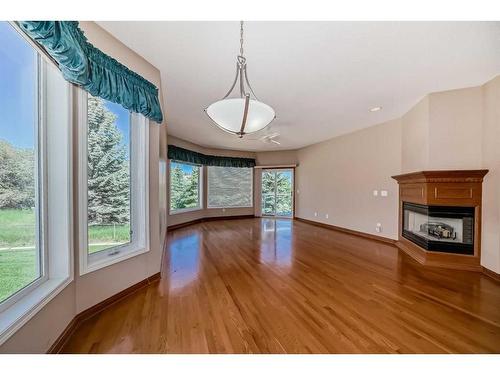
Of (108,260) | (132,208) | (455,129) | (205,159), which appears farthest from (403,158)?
(205,159)

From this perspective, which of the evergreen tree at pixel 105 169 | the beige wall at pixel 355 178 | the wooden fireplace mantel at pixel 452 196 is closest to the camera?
the evergreen tree at pixel 105 169

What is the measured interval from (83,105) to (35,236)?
111 cm

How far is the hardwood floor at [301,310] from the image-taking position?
1552 millimetres

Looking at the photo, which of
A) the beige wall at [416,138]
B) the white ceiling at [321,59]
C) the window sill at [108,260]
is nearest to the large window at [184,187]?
the white ceiling at [321,59]

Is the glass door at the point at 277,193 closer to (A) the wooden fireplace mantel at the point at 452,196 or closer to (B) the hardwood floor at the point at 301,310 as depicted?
(B) the hardwood floor at the point at 301,310

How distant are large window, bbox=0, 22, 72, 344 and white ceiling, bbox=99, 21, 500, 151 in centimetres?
81

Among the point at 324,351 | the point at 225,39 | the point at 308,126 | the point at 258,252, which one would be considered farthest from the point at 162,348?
the point at 308,126

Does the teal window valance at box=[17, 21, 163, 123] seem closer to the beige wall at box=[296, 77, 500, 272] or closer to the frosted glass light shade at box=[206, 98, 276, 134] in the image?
the frosted glass light shade at box=[206, 98, 276, 134]

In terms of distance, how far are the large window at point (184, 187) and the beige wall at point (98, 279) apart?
135 inches

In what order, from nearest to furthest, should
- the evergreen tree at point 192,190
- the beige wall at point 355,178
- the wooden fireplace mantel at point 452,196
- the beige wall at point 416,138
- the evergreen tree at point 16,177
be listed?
the evergreen tree at point 16,177, the wooden fireplace mantel at point 452,196, the beige wall at point 416,138, the beige wall at point 355,178, the evergreen tree at point 192,190

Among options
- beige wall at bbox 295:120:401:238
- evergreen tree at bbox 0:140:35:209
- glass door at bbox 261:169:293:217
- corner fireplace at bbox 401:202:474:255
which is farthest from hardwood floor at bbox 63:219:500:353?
glass door at bbox 261:169:293:217

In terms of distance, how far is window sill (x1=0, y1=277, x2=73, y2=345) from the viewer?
3.65 ft

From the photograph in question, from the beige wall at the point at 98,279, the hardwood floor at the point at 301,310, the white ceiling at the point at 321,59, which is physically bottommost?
the hardwood floor at the point at 301,310
